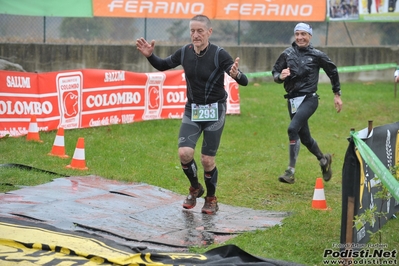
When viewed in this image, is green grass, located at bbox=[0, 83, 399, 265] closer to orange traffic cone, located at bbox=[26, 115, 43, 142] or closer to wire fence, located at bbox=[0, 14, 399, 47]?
orange traffic cone, located at bbox=[26, 115, 43, 142]

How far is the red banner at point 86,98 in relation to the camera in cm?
1323

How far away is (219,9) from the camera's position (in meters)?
22.9

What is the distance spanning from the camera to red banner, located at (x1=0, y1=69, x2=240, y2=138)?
43.4 feet

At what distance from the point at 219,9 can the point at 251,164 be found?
1132 cm

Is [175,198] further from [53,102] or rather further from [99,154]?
[53,102]

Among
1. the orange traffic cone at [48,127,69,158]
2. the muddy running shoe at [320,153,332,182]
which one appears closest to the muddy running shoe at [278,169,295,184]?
the muddy running shoe at [320,153,332,182]

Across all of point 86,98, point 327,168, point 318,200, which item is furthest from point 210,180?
point 86,98

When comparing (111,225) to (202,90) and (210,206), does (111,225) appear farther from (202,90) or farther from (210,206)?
(202,90)

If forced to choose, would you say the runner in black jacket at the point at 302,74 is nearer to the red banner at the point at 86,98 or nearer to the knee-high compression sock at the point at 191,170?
the knee-high compression sock at the point at 191,170

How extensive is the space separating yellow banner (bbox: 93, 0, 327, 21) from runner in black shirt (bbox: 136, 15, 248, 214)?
508 inches

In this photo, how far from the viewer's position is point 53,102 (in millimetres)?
13906

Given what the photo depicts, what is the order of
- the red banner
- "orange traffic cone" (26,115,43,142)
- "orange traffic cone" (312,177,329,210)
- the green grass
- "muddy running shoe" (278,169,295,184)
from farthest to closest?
the red banner → "orange traffic cone" (26,115,43,142) → "muddy running shoe" (278,169,295,184) → "orange traffic cone" (312,177,329,210) → the green grass

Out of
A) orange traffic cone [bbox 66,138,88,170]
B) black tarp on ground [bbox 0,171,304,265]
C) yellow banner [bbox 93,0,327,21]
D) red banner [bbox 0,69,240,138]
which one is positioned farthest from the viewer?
yellow banner [bbox 93,0,327,21]

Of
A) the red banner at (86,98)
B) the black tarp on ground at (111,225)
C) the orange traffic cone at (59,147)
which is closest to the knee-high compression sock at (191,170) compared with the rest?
the black tarp on ground at (111,225)
